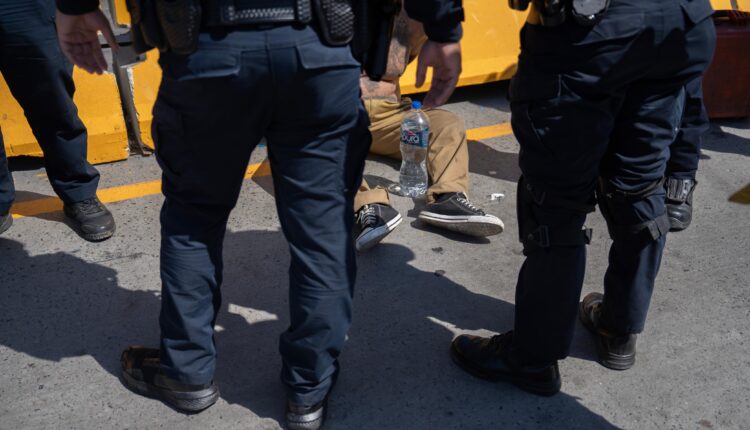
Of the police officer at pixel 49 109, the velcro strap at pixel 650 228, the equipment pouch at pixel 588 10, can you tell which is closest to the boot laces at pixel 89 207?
the police officer at pixel 49 109

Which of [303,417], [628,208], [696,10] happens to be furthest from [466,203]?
[696,10]

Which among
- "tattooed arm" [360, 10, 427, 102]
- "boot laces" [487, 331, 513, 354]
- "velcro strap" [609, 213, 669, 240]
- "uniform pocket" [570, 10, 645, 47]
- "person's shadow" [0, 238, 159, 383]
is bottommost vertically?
"person's shadow" [0, 238, 159, 383]

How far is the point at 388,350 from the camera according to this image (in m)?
2.98

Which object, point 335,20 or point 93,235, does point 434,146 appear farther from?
point 335,20

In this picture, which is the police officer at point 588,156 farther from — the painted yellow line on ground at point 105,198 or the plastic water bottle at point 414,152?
the painted yellow line on ground at point 105,198

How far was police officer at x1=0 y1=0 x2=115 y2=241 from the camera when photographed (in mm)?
3285

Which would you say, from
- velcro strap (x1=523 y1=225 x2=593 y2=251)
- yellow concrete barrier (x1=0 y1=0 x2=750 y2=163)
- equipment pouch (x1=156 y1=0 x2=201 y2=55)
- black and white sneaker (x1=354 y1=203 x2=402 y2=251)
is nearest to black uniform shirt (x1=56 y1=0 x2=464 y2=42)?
equipment pouch (x1=156 y1=0 x2=201 y2=55)

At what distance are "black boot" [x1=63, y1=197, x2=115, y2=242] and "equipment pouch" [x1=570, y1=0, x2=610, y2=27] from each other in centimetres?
242

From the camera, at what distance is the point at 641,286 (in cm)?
272

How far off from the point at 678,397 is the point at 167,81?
79.6 inches

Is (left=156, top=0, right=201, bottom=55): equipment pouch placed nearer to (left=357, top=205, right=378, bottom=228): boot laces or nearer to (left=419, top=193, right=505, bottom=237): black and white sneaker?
(left=357, top=205, right=378, bottom=228): boot laces

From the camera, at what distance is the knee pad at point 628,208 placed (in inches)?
98.5

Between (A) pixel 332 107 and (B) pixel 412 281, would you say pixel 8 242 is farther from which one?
(A) pixel 332 107

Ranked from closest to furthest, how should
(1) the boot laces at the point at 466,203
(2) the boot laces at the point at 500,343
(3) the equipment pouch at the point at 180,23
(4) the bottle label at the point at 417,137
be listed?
1. (3) the equipment pouch at the point at 180,23
2. (2) the boot laces at the point at 500,343
3. (1) the boot laces at the point at 466,203
4. (4) the bottle label at the point at 417,137
